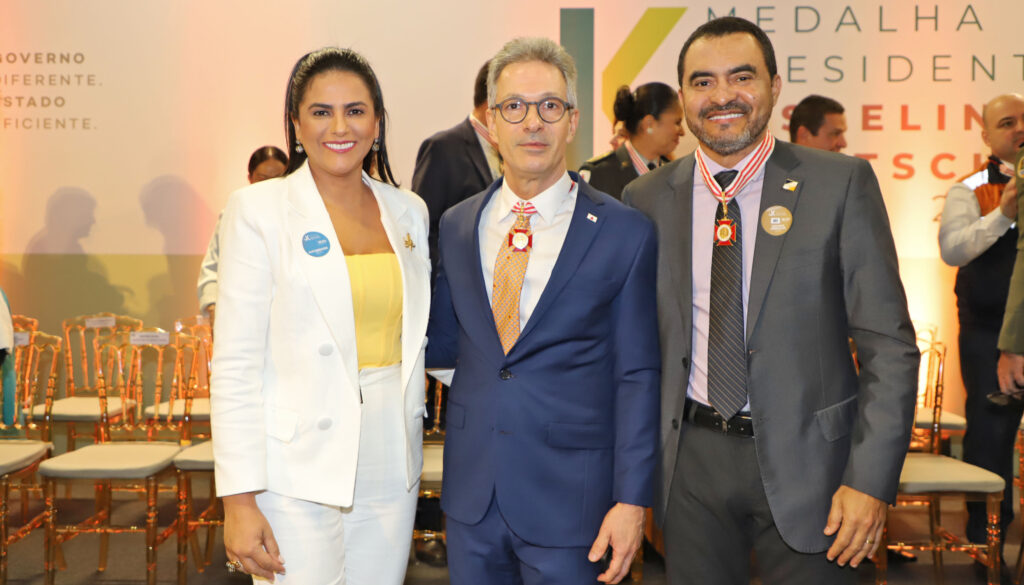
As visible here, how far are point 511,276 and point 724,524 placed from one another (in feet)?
2.55

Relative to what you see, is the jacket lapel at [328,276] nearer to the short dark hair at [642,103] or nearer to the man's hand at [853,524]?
the man's hand at [853,524]

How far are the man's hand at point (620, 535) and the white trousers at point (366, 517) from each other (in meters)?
0.50

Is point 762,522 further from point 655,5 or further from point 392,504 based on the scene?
point 655,5

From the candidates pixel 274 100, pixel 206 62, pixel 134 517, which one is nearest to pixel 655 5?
pixel 274 100

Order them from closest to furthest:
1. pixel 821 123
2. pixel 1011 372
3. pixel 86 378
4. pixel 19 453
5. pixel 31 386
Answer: pixel 1011 372
pixel 19 453
pixel 31 386
pixel 821 123
pixel 86 378

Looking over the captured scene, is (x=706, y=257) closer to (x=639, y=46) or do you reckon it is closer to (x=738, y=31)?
(x=738, y=31)

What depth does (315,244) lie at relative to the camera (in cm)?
208

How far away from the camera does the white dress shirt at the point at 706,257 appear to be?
6.89 ft

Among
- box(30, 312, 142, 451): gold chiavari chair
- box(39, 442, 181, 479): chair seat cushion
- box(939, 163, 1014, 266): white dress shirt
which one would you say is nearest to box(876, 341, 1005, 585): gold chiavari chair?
box(939, 163, 1014, 266): white dress shirt

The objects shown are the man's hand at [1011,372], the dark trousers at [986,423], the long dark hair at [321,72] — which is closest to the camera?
the long dark hair at [321,72]

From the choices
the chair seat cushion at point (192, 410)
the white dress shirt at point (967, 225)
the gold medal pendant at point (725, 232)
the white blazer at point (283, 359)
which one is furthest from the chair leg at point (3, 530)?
the white dress shirt at point (967, 225)

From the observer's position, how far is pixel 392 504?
7.08 feet

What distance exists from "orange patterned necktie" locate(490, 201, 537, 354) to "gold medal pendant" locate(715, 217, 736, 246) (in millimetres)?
445

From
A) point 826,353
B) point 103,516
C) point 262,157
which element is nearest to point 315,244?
point 826,353
